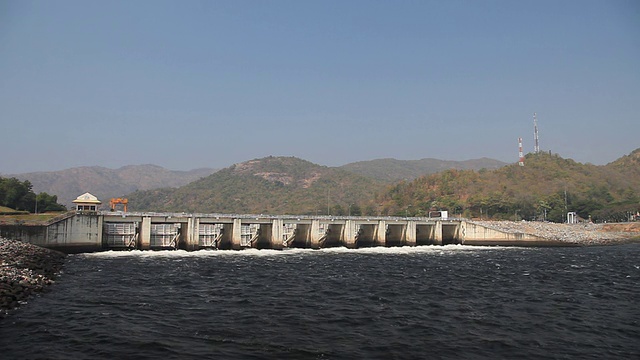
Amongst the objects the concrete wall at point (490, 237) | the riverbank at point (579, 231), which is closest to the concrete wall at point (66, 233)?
the concrete wall at point (490, 237)

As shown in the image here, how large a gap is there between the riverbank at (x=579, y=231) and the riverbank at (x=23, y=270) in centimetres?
9936

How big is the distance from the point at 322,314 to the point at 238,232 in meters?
58.6

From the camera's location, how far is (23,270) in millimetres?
45625

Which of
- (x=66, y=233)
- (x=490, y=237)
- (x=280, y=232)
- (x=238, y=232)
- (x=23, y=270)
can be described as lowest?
(x=490, y=237)

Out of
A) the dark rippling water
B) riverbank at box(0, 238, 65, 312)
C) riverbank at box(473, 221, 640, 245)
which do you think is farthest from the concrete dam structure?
the dark rippling water

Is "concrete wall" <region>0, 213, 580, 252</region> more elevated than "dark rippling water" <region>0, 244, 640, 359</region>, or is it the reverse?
"concrete wall" <region>0, 213, 580, 252</region>

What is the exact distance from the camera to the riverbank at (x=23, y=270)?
36.4m

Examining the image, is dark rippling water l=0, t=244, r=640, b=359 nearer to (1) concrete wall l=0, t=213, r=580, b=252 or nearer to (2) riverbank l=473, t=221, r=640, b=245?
(1) concrete wall l=0, t=213, r=580, b=252

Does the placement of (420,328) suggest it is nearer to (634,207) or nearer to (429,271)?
(429,271)

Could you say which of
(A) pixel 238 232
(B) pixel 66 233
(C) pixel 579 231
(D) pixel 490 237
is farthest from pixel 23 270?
(C) pixel 579 231

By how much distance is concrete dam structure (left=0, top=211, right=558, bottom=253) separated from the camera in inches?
2939

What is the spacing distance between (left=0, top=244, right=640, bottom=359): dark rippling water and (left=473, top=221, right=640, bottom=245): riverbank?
61861mm

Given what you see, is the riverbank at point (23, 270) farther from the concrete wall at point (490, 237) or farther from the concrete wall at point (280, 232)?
the concrete wall at point (490, 237)

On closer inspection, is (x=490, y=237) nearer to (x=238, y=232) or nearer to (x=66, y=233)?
(x=238, y=232)
